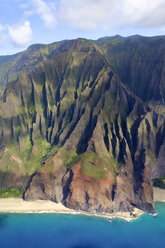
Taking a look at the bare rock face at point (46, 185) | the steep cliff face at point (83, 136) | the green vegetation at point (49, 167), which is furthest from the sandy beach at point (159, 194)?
the green vegetation at point (49, 167)

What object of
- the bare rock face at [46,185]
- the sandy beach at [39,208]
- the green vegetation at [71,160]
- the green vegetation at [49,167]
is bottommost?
the sandy beach at [39,208]

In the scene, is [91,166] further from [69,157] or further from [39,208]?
[39,208]

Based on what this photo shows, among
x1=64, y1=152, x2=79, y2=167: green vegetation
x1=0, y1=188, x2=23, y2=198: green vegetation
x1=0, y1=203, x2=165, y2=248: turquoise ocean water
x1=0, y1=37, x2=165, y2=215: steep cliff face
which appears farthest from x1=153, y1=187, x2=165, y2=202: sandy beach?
x1=0, y1=188, x2=23, y2=198: green vegetation

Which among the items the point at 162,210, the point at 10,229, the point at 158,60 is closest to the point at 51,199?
the point at 10,229

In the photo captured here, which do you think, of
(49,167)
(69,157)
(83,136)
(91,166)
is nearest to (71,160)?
(69,157)

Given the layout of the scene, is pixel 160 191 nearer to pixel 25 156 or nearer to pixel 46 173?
pixel 46 173

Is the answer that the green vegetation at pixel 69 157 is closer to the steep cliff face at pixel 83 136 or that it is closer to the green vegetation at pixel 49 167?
the steep cliff face at pixel 83 136
